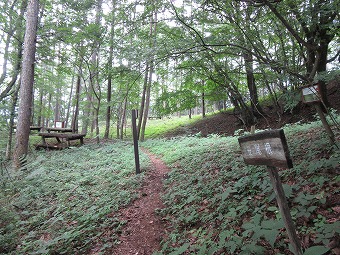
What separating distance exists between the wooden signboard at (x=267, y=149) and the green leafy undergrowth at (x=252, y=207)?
0.82 metres

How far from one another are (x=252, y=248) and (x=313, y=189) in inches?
67.5

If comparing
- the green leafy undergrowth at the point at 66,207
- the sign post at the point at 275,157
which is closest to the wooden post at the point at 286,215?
the sign post at the point at 275,157

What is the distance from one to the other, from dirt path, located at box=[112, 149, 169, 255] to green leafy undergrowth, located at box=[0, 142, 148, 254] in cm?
22

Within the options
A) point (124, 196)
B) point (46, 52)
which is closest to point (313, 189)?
point (124, 196)

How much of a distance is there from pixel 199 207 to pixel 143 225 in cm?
131

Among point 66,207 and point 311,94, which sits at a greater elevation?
point 311,94

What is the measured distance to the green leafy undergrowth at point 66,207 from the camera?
4188mm

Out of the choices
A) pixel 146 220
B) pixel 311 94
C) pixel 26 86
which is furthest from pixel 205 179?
pixel 26 86

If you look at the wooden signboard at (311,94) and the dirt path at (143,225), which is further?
the wooden signboard at (311,94)

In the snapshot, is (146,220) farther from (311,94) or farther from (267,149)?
(311,94)

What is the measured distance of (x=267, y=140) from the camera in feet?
7.43

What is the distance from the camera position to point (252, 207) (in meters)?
3.61

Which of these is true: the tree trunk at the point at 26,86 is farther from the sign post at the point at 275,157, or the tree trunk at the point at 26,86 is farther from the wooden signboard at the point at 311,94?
the wooden signboard at the point at 311,94

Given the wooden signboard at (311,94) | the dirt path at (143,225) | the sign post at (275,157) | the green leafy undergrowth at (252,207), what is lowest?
the dirt path at (143,225)
